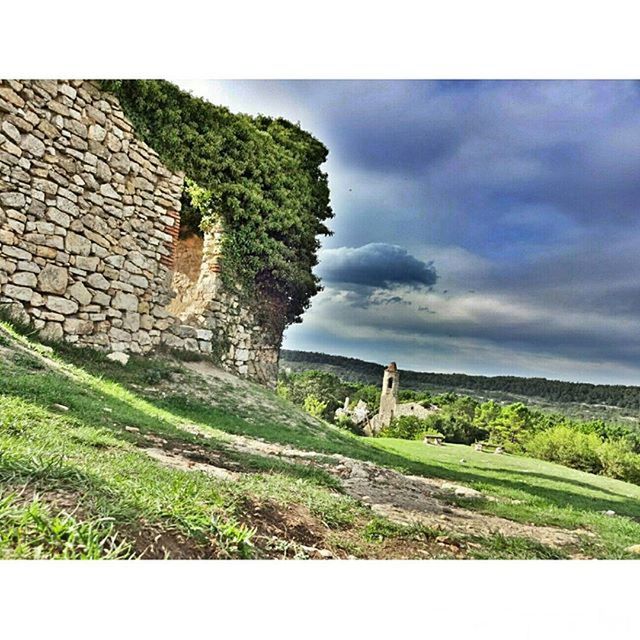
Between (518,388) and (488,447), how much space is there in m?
0.46

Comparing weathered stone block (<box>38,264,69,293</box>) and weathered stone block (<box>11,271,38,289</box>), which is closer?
weathered stone block (<box>11,271,38,289</box>)

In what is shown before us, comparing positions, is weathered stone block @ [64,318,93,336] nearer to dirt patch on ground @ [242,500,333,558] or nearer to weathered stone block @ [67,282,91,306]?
weathered stone block @ [67,282,91,306]

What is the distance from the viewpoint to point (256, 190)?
186 inches

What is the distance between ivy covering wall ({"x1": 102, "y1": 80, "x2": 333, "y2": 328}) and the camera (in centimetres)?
429

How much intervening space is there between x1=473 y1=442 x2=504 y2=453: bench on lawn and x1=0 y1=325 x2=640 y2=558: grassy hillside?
81mm

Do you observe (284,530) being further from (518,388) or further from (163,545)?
(518,388)

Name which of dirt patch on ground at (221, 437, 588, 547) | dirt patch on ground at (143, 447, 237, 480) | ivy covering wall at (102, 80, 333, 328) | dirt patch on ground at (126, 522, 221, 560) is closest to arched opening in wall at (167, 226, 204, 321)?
ivy covering wall at (102, 80, 333, 328)

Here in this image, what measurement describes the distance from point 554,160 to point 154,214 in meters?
2.95

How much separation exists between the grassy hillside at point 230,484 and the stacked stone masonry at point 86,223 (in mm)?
264

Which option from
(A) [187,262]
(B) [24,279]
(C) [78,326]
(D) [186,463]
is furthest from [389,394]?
(A) [187,262]

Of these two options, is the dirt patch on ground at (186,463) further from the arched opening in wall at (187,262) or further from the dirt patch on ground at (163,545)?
the arched opening in wall at (187,262)

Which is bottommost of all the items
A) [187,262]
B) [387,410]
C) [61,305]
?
[387,410]

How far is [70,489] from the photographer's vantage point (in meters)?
1.62
